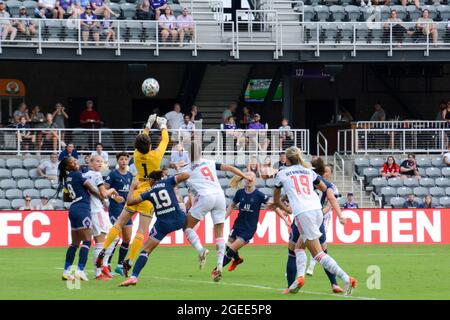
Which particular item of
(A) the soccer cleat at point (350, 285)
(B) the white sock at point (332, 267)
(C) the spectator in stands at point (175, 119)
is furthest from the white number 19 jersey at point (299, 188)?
(C) the spectator in stands at point (175, 119)

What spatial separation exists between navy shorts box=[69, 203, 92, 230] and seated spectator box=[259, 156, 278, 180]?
16630mm

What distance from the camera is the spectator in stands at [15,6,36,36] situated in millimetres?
35594

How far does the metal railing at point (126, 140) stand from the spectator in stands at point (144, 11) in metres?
3.83

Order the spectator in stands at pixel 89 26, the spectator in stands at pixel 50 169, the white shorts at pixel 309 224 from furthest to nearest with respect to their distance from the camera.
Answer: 1. the spectator in stands at pixel 89 26
2. the spectator in stands at pixel 50 169
3. the white shorts at pixel 309 224

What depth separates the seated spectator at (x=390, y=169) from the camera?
120 feet

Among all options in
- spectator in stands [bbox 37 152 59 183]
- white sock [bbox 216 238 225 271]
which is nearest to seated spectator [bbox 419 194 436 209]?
spectator in stands [bbox 37 152 59 183]

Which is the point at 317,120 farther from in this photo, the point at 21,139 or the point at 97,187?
the point at 97,187

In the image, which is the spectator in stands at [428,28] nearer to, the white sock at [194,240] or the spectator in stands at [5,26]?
the spectator in stands at [5,26]

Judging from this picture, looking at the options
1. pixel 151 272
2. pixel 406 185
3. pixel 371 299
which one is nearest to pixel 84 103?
pixel 406 185

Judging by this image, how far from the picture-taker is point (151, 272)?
21203mm

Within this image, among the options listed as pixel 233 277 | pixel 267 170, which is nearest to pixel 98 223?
pixel 233 277

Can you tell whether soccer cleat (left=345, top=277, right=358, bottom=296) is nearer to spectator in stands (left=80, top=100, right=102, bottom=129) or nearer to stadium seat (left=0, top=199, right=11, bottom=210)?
stadium seat (left=0, top=199, right=11, bottom=210)

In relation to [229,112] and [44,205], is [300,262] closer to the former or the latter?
[44,205]

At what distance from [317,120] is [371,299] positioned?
30.2 metres
